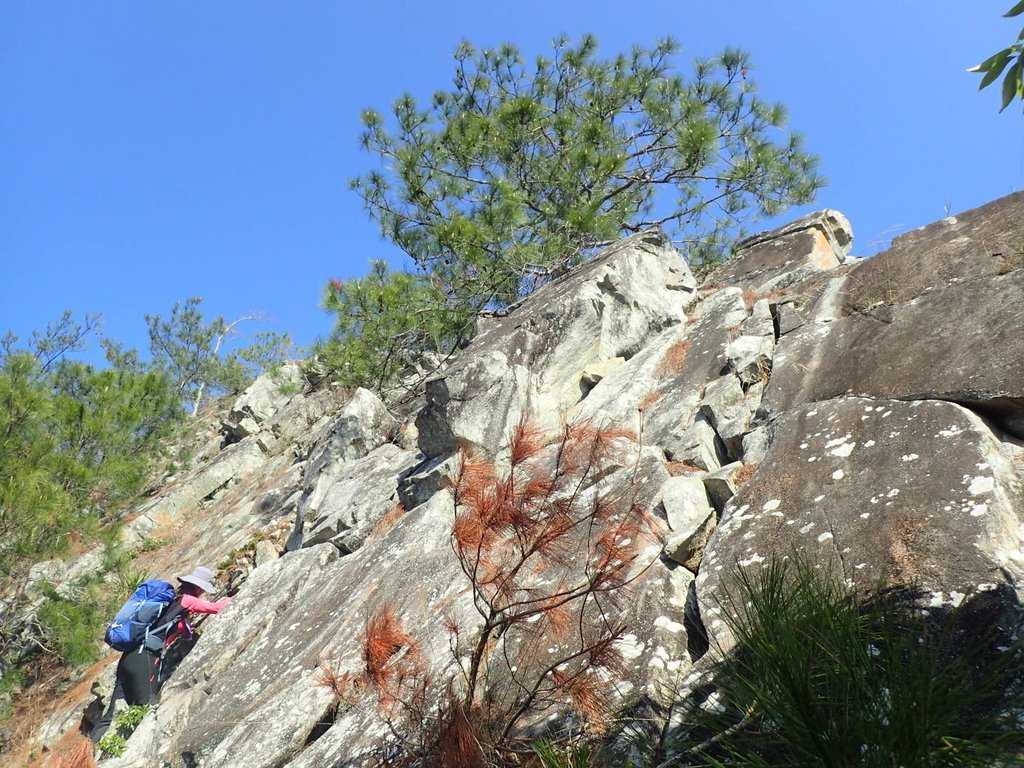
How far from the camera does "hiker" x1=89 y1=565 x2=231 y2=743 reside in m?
8.15

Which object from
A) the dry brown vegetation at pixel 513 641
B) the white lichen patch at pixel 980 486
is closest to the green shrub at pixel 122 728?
the dry brown vegetation at pixel 513 641

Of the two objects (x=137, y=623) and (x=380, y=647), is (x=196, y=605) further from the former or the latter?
(x=380, y=647)

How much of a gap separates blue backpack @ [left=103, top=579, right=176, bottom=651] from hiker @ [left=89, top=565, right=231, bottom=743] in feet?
0.21

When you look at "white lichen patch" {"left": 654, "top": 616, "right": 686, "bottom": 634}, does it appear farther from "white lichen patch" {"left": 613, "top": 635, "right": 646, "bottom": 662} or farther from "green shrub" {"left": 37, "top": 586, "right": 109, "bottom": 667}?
"green shrub" {"left": 37, "top": 586, "right": 109, "bottom": 667}

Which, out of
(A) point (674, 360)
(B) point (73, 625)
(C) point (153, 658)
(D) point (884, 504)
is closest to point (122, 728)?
(C) point (153, 658)

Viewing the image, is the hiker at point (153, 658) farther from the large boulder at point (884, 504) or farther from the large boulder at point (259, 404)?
the large boulder at point (259, 404)

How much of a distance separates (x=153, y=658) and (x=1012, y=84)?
362 inches

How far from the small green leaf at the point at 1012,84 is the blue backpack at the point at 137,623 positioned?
349 inches

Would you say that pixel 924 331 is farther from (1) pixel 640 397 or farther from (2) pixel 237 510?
(2) pixel 237 510

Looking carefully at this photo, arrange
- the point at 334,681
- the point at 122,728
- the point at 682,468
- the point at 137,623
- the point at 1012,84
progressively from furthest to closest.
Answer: the point at 137,623, the point at 122,728, the point at 682,468, the point at 334,681, the point at 1012,84

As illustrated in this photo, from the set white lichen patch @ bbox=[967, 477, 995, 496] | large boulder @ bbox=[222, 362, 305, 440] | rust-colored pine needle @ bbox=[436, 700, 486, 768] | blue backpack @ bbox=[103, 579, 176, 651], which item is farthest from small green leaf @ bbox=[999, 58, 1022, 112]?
large boulder @ bbox=[222, 362, 305, 440]

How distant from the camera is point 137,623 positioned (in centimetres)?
829

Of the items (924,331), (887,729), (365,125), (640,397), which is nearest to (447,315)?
(365,125)

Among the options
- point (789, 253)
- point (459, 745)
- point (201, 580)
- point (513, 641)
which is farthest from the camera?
point (789, 253)
